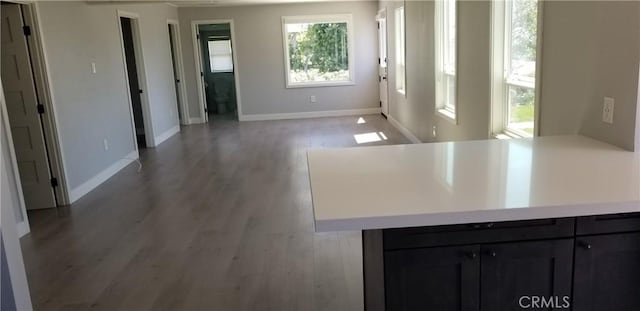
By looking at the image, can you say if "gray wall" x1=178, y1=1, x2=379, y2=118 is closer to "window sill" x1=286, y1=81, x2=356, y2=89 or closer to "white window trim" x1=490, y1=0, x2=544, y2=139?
"window sill" x1=286, y1=81, x2=356, y2=89

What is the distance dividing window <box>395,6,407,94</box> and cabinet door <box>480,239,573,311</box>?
5744 millimetres

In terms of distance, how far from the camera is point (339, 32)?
9.85m

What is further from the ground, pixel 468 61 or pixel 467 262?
pixel 468 61

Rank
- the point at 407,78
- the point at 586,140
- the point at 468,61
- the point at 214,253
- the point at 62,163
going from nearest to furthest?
the point at 586,140
the point at 214,253
the point at 468,61
the point at 62,163
the point at 407,78

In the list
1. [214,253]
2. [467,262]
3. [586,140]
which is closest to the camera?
[467,262]

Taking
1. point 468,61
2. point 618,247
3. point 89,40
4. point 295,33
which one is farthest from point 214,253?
point 295,33

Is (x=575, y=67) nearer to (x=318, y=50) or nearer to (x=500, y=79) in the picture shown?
(x=500, y=79)

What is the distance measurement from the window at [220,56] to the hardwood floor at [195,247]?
20.0 feet

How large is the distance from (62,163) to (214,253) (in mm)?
2361

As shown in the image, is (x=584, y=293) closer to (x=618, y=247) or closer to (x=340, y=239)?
(x=618, y=247)

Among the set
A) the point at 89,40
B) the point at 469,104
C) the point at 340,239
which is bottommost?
the point at 340,239

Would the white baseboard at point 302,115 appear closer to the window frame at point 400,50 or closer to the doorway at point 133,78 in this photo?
the window frame at point 400,50

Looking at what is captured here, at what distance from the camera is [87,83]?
5.51 m

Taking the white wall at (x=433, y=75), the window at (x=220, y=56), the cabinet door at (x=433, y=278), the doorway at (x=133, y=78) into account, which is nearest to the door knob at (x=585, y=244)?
the cabinet door at (x=433, y=278)
